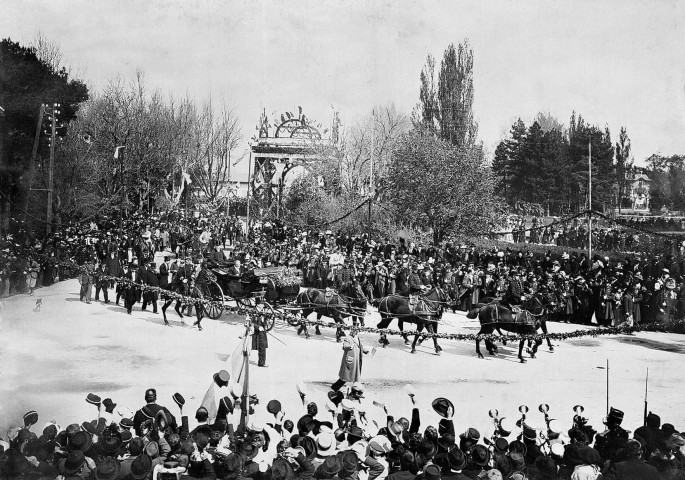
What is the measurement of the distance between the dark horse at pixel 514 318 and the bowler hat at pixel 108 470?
1005 cm

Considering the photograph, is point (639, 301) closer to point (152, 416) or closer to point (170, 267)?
point (170, 267)

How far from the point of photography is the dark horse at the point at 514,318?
1552 centimetres

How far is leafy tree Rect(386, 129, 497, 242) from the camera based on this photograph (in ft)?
92.5

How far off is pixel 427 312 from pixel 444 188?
12.7 m

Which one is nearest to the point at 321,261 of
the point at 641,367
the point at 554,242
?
the point at 641,367

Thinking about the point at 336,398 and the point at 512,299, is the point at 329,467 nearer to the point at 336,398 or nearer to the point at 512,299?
the point at 336,398

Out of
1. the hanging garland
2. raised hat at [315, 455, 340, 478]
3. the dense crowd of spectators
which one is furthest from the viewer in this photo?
the dense crowd of spectators

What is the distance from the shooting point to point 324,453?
7.25m

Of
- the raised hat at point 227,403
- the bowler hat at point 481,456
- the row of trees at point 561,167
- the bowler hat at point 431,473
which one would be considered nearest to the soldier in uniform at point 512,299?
the raised hat at point 227,403

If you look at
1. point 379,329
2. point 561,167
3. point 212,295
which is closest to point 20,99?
point 212,295

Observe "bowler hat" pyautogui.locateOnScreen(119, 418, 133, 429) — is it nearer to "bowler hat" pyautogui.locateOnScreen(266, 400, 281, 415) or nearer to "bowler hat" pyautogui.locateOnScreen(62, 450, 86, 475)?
"bowler hat" pyautogui.locateOnScreen(62, 450, 86, 475)

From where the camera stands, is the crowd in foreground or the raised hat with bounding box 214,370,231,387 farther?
the raised hat with bounding box 214,370,231,387

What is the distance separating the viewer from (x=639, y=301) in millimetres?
18812

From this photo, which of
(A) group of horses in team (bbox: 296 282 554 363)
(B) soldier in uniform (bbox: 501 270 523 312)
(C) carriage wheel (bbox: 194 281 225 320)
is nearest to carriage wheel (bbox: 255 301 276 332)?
(A) group of horses in team (bbox: 296 282 554 363)
